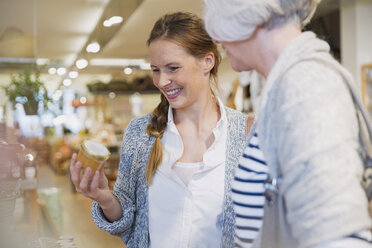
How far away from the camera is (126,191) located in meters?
1.22

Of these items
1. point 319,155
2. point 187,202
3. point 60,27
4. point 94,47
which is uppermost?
point 60,27

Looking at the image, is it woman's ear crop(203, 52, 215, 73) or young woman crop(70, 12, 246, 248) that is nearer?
young woman crop(70, 12, 246, 248)

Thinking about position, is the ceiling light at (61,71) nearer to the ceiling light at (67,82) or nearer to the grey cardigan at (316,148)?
the ceiling light at (67,82)

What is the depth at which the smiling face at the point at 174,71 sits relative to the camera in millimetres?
1163

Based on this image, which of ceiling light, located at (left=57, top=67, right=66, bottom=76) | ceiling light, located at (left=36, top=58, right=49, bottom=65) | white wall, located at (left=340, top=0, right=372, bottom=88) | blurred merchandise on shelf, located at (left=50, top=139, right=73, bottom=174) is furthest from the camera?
white wall, located at (left=340, top=0, right=372, bottom=88)

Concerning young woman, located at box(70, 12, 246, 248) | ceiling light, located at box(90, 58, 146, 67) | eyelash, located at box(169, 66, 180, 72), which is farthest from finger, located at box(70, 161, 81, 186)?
ceiling light, located at box(90, 58, 146, 67)

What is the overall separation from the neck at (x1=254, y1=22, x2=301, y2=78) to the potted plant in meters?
0.98

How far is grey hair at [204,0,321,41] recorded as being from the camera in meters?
0.65

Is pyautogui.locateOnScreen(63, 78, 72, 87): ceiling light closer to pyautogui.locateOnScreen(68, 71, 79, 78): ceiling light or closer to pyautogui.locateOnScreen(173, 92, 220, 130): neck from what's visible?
pyautogui.locateOnScreen(68, 71, 79, 78): ceiling light

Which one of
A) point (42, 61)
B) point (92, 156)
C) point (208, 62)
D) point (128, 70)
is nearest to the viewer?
point (92, 156)

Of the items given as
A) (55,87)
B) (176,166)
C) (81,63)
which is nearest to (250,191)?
(176,166)

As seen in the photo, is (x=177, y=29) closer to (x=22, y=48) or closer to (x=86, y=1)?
(x=22, y=48)

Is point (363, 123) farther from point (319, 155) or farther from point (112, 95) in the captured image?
point (112, 95)

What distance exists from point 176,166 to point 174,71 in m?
0.30
